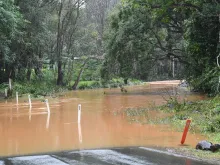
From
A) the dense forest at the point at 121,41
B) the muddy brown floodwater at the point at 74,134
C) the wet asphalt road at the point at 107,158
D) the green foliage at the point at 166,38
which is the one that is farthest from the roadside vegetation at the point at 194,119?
the green foliage at the point at 166,38

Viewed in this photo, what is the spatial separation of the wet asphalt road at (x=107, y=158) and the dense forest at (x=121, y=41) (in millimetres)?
9352

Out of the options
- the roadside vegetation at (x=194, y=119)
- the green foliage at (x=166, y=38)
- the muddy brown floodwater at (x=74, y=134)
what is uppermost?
the green foliage at (x=166, y=38)

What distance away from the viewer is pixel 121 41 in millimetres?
32844

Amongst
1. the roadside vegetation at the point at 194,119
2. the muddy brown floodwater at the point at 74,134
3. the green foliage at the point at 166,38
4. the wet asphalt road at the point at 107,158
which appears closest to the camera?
the wet asphalt road at the point at 107,158

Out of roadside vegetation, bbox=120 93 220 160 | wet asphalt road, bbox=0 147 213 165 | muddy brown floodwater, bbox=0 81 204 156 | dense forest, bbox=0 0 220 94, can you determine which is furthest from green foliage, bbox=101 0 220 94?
wet asphalt road, bbox=0 147 213 165

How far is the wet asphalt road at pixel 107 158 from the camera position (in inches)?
375

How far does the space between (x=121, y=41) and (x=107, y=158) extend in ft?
77.3

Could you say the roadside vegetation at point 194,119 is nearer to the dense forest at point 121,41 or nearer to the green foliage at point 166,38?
the dense forest at point 121,41

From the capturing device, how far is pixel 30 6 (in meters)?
38.6

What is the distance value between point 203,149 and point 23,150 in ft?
19.7

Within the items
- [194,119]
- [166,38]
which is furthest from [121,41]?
[194,119]

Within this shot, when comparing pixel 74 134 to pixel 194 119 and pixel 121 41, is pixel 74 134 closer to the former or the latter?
pixel 194 119

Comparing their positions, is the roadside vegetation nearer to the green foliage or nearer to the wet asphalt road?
the wet asphalt road

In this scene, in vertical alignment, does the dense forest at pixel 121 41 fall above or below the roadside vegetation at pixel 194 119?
above
